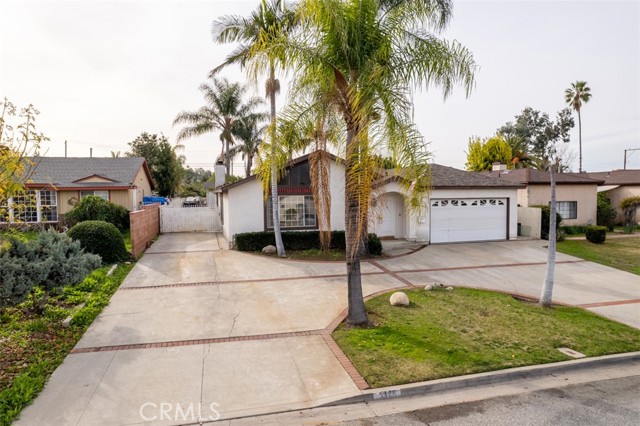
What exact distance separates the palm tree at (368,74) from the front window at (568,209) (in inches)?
791

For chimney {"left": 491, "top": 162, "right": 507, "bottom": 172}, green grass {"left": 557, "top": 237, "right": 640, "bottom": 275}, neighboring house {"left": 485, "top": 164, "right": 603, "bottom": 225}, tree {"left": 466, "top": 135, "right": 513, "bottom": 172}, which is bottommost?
green grass {"left": 557, "top": 237, "right": 640, "bottom": 275}

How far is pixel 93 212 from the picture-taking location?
19.8 meters

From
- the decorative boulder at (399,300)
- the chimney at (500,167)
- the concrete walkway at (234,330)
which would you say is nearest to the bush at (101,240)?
the concrete walkway at (234,330)

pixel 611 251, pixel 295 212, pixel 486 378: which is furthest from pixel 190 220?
pixel 611 251

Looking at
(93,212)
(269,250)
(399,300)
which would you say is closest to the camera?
(399,300)

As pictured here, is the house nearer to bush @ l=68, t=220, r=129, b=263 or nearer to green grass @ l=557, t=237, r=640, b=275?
green grass @ l=557, t=237, r=640, b=275

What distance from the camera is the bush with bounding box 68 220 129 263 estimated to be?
1338 cm

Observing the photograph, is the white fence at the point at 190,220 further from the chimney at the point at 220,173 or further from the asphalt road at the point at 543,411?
the asphalt road at the point at 543,411

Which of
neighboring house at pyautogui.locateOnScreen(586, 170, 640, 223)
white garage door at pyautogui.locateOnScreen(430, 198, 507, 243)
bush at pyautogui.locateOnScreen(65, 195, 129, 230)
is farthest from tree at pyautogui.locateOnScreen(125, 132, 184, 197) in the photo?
neighboring house at pyautogui.locateOnScreen(586, 170, 640, 223)

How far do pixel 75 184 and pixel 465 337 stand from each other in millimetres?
22462

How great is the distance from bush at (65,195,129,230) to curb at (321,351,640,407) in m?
18.3

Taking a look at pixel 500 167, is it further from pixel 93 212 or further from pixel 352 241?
pixel 93 212

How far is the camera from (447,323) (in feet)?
26.8

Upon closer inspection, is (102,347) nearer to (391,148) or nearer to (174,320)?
(174,320)
